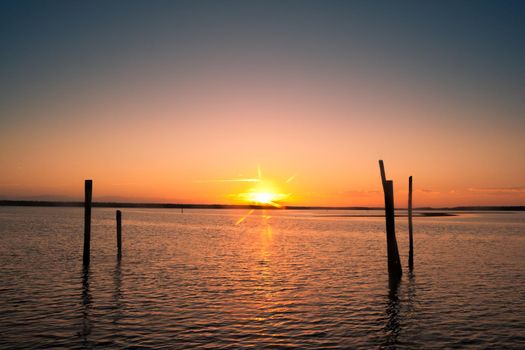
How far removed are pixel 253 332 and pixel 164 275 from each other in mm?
11887

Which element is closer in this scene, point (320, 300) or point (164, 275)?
point (320, 300)

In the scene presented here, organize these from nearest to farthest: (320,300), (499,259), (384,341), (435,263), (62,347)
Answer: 1. (62,347)
2. (384,341)
3. (320,300)
4. (435,263)
5. (499,259)

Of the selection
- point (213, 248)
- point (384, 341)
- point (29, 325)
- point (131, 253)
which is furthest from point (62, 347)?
point (213, 248)

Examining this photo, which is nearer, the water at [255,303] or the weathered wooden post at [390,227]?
the water at [255,303]

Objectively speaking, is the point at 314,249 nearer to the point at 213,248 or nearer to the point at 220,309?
the point at 213,248

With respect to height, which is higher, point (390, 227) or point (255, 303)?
point (390, 227)

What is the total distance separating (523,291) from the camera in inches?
808

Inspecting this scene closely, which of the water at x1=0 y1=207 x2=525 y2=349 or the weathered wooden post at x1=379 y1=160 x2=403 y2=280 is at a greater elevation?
the weathered wooden post at x1=379 y1=160 x2=403 y2=280

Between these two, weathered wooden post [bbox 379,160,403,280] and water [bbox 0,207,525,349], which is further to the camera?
weathered wooden post [bbox 379,160,403,280]

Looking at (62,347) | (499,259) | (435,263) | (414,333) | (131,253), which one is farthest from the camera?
(131,253)

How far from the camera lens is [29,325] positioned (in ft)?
46.3

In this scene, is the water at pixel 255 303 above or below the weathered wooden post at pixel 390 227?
below

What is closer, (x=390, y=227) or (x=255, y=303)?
(x=255, y=303)

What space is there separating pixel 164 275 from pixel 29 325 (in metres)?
10.6
